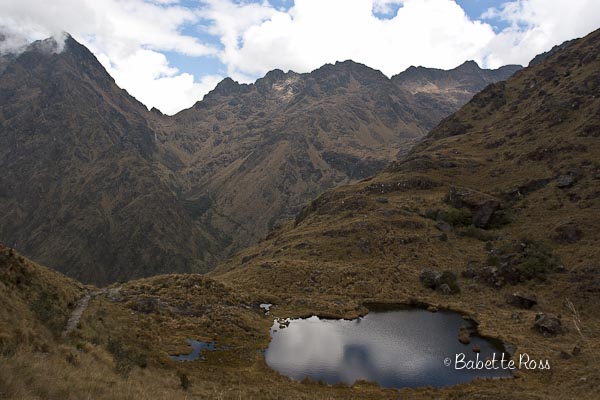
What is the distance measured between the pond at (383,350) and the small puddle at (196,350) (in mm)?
6711

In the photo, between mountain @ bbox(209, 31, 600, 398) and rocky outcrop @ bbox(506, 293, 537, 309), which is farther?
rocky outcrop @ bbox(506, 293, 537, 309)

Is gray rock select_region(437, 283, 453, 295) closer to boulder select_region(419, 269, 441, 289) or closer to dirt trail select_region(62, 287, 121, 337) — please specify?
boulder select_region(419, 269, 441, 289)

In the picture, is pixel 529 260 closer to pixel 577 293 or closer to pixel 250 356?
pixel 577 293

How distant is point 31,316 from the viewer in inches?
1021

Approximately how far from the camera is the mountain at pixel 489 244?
188ft

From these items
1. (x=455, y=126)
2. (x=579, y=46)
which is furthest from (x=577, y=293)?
(x=579, y=46)

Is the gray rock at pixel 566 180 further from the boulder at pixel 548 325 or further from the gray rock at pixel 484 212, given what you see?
the boulder at pixel 548 325

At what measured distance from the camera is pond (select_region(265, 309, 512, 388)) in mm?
42156

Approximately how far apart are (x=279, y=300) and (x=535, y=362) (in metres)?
39.1

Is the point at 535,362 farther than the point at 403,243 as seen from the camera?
No
